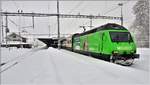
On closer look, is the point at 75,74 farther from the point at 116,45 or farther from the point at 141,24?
the point at 141,24

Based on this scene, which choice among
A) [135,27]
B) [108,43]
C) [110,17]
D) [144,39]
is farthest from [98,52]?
[135,27]

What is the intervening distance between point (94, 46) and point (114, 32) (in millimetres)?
4340

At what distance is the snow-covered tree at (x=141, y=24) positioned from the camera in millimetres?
49412

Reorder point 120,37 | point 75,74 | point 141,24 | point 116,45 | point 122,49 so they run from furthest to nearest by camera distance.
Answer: point 141,24
point 120,37
point 116,45
point 122,49
point 75,74

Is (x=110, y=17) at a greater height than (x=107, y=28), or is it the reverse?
(x=110, y=17)

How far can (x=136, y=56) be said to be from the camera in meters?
16.3

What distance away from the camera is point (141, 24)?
5269 centimetres

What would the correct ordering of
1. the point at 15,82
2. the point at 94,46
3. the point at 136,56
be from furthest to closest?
1. the point at 94,46
2. the point at 136,56
3. the point at 15,82

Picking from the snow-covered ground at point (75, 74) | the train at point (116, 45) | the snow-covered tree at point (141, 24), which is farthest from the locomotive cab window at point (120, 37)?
the snow-covered tree at point (141, 24)

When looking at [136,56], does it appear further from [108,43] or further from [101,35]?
[101,35]

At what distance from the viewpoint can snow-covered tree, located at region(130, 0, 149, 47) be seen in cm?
4941

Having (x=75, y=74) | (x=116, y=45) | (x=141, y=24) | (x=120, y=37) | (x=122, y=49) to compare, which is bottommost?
(x=75, y=74)

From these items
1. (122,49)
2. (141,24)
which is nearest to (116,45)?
(122,49)

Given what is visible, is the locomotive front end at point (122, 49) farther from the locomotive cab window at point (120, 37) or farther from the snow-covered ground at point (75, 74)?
the snow-covered ground at point (75, 74)
